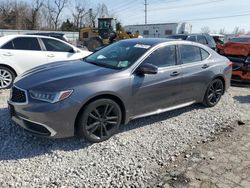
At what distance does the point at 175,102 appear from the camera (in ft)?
17.4

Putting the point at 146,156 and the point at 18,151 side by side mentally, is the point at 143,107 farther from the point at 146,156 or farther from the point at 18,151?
the point at 18,151

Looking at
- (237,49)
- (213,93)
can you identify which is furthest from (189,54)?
(237,49)

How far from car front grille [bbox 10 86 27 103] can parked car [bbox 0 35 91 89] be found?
3495 mm

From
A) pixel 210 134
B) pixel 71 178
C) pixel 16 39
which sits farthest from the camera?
pixel 16 39

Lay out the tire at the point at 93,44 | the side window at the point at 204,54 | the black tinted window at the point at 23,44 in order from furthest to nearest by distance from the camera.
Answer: the tire at the point at 93,44, the black tinted window at the point at 23,44, the side window at the point at 204,54

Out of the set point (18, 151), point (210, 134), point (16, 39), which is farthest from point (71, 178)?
point (16, 39)

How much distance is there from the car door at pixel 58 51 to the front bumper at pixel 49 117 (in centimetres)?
416

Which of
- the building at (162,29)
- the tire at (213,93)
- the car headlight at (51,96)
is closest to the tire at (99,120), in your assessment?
the car headlight at (51,96)

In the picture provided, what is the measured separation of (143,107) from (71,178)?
1.79 meters

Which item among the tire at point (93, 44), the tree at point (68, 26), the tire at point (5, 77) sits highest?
the tree at point (68, 26)

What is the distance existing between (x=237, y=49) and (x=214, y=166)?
706 centimetres

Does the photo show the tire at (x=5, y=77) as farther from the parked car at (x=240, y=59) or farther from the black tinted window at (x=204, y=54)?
the parked car at (x=240, y=59)

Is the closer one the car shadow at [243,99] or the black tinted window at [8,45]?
the car shadow at [243,99]

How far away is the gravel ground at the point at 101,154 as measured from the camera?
11.4 ft
